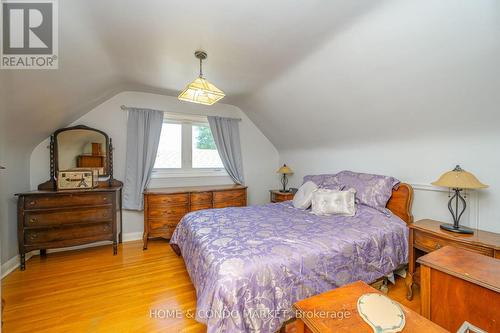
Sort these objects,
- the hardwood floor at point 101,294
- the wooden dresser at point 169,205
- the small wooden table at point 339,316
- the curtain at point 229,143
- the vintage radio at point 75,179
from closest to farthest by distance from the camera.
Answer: the small wooden table at point 339,316, the hardwood floor at point 101,294, the vintage radio at point 75,179, the wooden dresser at point 169,205, the curtain at point 229,143

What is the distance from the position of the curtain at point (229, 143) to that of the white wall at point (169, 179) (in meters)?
0.16

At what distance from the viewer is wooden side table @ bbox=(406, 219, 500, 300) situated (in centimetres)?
150

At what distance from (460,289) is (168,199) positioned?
3.03m

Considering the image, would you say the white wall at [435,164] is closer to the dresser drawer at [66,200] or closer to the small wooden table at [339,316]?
the small wooden table at [339,316]

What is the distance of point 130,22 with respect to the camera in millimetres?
1619

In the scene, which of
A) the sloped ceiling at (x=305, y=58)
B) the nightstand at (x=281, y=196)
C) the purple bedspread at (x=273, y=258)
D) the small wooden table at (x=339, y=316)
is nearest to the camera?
the small wooden table at (x=339, y=316)

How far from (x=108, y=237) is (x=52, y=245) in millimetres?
545

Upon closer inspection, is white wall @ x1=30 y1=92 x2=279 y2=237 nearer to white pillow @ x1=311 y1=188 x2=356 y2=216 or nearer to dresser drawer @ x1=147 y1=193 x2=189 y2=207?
dresser drawer @ x1=147 y1=193 x2=189 y2=207

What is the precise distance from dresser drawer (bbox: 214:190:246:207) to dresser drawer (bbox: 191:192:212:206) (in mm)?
115

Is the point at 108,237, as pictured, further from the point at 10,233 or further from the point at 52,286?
the point at 10,233

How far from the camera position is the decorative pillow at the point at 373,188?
7.72 feet

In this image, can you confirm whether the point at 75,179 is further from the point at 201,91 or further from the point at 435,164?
the point at 435,164

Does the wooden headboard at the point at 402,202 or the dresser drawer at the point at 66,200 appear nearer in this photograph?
the wooden headboard at the point at 402,202

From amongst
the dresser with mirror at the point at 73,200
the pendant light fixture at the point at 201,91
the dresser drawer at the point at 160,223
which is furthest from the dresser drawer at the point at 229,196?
the pendant light fixture at the point at 201,91
